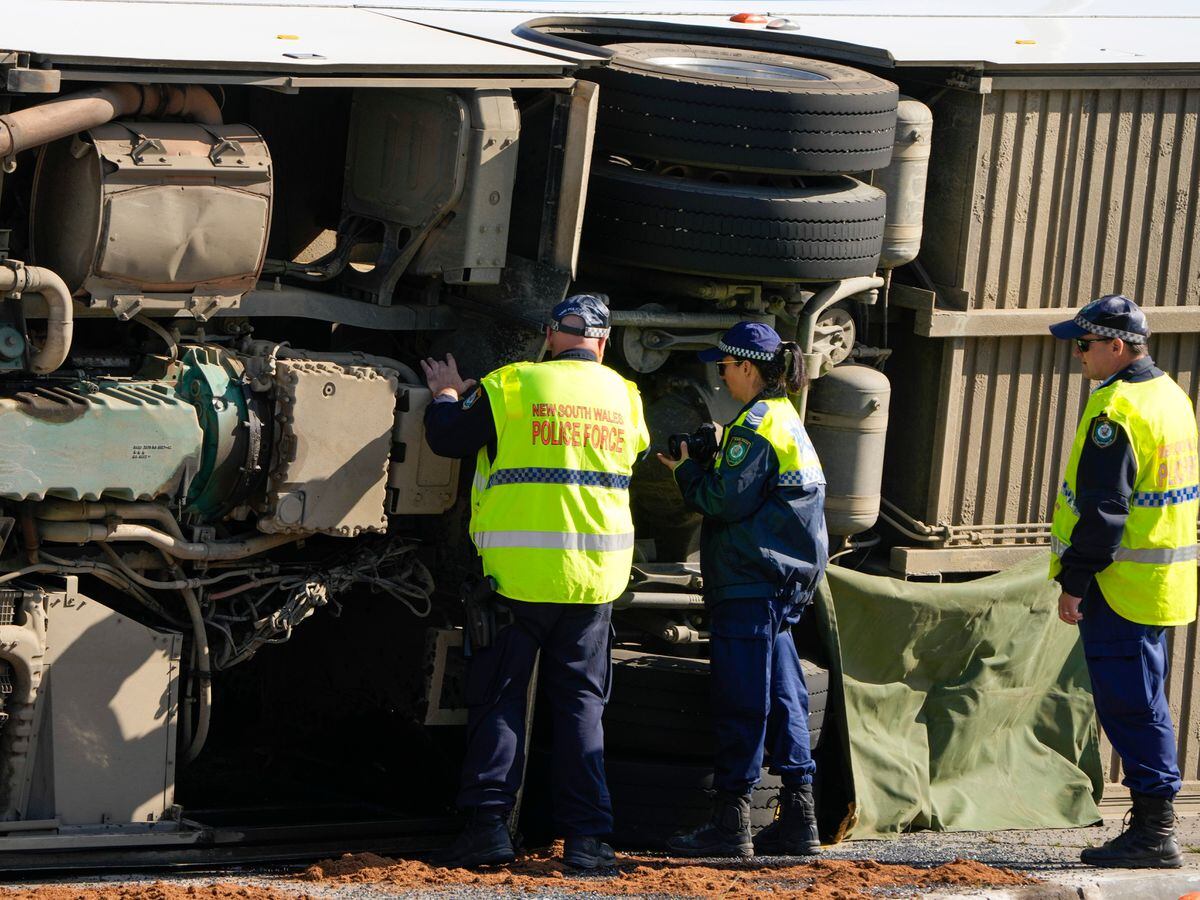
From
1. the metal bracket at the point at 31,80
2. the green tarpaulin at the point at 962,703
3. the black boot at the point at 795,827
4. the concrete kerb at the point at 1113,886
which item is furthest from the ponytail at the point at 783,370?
the metal bracket at the point at 31,80

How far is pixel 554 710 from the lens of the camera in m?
6.83

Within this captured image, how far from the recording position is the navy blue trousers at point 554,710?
6.71m

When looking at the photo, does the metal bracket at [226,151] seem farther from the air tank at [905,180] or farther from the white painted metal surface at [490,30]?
the air tank at [905,180]

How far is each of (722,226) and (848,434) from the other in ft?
4.30

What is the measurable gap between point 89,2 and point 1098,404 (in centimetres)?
399

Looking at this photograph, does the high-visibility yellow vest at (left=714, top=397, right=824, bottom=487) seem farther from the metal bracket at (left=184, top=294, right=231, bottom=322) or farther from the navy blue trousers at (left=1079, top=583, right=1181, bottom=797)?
the metal bracket at (left=184, top=294, right=231, bottom=322)

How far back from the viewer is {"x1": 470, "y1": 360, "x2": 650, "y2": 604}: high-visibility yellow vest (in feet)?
21.7

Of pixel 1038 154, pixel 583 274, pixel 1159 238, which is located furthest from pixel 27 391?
pixel 1159 238

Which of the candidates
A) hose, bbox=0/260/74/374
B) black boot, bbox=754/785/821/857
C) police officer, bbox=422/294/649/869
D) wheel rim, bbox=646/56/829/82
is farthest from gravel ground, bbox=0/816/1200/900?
wheel rim, bbox=646/56/829/82

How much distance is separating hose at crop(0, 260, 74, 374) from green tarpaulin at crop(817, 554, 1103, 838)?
3.22 metres

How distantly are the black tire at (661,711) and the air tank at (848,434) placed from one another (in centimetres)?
104

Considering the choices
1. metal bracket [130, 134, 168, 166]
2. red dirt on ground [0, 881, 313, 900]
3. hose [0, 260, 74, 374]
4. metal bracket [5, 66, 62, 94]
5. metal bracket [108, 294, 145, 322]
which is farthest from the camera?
metal bracket [108, 294, 145, 322]

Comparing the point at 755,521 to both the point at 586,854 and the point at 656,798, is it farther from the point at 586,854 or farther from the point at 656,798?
the point at 586,854

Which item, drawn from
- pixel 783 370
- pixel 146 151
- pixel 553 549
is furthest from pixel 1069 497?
pixel 146 151
